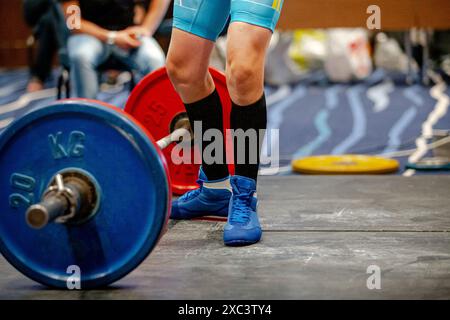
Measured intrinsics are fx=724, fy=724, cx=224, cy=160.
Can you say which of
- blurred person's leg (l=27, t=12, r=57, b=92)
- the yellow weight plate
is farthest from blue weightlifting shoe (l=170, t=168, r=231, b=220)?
blurred person's leg (l=27, t=12, r=57, b=92)

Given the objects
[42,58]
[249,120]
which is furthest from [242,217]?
[42,58]

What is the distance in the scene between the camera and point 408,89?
5.79 metres

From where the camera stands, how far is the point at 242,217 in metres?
1.85

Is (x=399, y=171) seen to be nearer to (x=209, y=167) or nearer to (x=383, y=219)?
(x=383, y=219)

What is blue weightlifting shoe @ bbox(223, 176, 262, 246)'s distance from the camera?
5.90 ft

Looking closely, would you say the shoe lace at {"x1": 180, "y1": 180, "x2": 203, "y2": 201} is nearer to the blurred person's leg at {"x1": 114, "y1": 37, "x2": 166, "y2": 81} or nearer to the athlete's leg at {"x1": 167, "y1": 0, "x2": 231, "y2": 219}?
the athlete's leg at {"x1": 167, "y1": 0, "x2": 231, "y2": 219}

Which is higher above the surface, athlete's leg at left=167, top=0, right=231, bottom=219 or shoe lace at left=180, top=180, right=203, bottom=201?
athlete's leg at left=167, top=0, right=231, bottom=219

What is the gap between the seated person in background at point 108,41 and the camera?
3111 mm

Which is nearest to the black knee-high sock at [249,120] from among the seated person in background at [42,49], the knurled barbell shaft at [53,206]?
the knurled barbell shaft at [53,206]

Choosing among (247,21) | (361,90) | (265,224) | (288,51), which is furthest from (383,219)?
(288,51)

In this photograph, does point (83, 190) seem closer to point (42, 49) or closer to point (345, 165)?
point (345, 165)

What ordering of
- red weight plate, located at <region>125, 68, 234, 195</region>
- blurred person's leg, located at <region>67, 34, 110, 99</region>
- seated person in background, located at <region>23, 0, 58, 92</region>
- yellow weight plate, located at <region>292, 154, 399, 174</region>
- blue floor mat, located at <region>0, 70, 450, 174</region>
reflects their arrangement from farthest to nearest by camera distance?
1. seated person in background, located at <region>23, 0, 58, 92</region>
2. blue floor mat, located at <region>0, 70, 450, 174</region>
3. blurred person's leg, located at <region>67, 34, 110, 99</region>
4. yellow weight plate, located at <region>292, 154, 399, 174</region>
5. red weight plate, located at <region>125, 68, 234, 195</region>

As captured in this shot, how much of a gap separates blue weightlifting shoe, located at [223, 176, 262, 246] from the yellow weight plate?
106 centimetres

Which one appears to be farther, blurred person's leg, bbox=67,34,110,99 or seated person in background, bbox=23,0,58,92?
seated person in background, bbox=23,0,58,92
